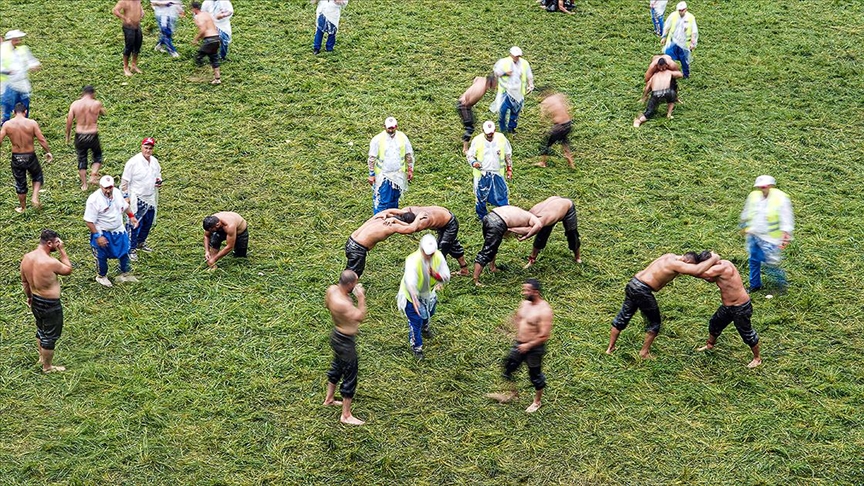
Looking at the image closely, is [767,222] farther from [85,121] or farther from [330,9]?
[85,121]

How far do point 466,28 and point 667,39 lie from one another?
4.44 meters

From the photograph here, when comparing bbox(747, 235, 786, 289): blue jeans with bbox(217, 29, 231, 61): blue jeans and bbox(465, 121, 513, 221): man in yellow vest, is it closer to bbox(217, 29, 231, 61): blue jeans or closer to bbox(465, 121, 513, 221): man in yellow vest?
bbox(465, 121, 513, 221): man in yellow vest

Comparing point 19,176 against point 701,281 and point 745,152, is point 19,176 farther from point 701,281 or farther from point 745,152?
point 745,152

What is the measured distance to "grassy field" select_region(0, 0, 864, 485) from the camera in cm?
1136

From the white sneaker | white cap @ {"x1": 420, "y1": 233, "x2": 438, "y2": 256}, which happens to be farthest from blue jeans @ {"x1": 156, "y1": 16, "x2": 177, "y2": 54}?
white cap @ {"x1": 420, "y1": 233, "x2": 438, "y2": 256}

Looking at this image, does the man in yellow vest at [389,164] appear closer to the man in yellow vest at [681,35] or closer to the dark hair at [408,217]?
the dark hair at [408,217]

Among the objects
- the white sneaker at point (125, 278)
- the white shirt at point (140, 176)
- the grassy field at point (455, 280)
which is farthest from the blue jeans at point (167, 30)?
the white sneaker at point (125, 278)

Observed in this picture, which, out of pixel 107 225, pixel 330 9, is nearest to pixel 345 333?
pixel 107 225

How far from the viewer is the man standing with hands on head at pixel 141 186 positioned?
14.2m

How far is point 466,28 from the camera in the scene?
70.2 feet

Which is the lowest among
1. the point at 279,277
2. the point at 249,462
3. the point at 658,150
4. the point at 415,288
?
the point at 249,462

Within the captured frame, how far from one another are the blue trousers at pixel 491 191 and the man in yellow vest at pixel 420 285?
9.01 ft

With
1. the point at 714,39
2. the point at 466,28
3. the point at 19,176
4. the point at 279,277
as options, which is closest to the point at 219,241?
the point at 279,277

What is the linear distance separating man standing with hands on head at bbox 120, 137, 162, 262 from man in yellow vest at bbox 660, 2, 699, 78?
1039 centimetres
